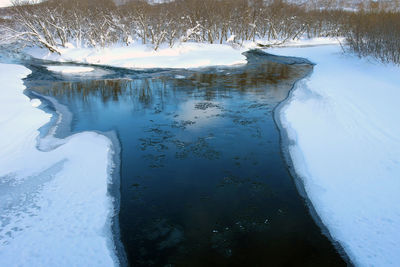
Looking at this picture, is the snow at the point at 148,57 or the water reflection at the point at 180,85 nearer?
the water reflection at the point at 180,85

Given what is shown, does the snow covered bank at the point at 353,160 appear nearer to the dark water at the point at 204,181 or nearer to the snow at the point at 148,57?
the dark water at the point at 204,181

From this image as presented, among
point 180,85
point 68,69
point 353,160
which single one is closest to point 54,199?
point 353,160

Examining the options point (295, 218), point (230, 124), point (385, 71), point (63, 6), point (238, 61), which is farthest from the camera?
point (63, 6)

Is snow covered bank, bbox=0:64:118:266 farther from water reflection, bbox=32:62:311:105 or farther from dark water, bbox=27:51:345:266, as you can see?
Result: water reflection, bbox=32:62:311:105

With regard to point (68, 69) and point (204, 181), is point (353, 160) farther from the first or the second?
point (68, 69)

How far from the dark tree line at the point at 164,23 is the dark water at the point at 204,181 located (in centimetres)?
1306

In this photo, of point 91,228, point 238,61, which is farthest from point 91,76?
point 91,228

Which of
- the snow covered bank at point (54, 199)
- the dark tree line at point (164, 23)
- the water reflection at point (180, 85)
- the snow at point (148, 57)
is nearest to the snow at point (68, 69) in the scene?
the snow at point (148, 57)

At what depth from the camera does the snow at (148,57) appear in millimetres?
27336

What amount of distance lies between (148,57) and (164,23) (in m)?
8.63

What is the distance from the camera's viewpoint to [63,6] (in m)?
39.4

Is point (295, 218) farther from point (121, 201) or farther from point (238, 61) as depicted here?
point (238, 61)

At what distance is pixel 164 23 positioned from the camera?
36625 millimetres

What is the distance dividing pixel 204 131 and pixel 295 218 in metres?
5.39
